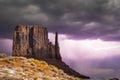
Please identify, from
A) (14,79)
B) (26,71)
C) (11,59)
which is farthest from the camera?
(11,59)

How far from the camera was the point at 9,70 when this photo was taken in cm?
1275

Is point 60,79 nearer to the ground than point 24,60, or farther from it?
nearer to the ground

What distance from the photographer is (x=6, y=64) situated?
13078 millimetres

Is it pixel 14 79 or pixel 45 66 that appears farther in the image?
pixel 45 66

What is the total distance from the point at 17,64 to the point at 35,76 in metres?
1.04

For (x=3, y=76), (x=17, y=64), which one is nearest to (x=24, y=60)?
(x=17, y=64)

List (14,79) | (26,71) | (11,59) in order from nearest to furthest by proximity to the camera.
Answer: (14,79) → (26,71) → (11,59)

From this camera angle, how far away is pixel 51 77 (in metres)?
12.5

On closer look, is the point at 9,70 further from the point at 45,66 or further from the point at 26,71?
the point at 45,66

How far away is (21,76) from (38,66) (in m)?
1.16

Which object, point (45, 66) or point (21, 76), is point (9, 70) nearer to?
point (21, 76)

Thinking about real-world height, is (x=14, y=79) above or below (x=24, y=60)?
below

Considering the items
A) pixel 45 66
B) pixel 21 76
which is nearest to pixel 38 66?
pixel 45 66

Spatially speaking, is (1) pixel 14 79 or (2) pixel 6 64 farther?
(2) pixel 6 64
